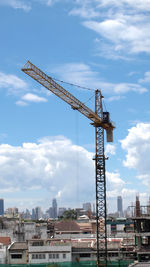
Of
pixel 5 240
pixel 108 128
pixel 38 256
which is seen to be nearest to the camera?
pixel 38 256

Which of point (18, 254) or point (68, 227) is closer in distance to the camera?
point (18, 254)

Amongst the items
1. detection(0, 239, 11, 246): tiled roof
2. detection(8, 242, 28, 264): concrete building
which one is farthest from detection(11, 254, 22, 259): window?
detection(0, 239, 11, 246): tiled roof

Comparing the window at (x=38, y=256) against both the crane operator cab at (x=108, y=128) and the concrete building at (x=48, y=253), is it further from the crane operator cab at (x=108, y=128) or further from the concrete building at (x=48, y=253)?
the crane operator cab at (x=108, y=128)

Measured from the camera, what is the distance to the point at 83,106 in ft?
295

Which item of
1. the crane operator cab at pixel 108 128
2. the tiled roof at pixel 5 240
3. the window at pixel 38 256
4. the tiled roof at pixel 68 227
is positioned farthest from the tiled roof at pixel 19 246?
the tiled roof at pixel 68 227

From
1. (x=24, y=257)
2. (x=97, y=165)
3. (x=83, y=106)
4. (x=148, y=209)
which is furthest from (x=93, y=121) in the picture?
(x=24, y=257)

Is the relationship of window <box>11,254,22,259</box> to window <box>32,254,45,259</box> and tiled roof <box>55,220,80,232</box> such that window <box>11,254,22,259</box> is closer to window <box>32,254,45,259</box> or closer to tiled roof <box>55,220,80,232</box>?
window <box>32,254,45,259</box>

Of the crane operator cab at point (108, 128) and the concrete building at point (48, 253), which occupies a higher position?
the crane operator cab at point (108, 128)

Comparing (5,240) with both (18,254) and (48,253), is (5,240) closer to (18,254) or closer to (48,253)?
(18,254)

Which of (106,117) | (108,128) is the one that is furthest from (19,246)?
(106,117)

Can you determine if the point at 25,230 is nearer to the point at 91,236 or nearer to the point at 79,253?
the point at 91,236

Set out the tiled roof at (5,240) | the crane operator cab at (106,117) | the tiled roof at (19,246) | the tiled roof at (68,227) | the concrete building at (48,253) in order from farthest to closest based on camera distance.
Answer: the tiled roof at (68,227) → the crane operator cab at (106,117) → the tiled roof at (5,240) → the tiled roof at (19,246) → the concrete building at (48,253)

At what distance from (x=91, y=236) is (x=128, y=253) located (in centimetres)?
3032

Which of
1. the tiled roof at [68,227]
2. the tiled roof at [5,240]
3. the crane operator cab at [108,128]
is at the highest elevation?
the crane operator cab at [108,128]
